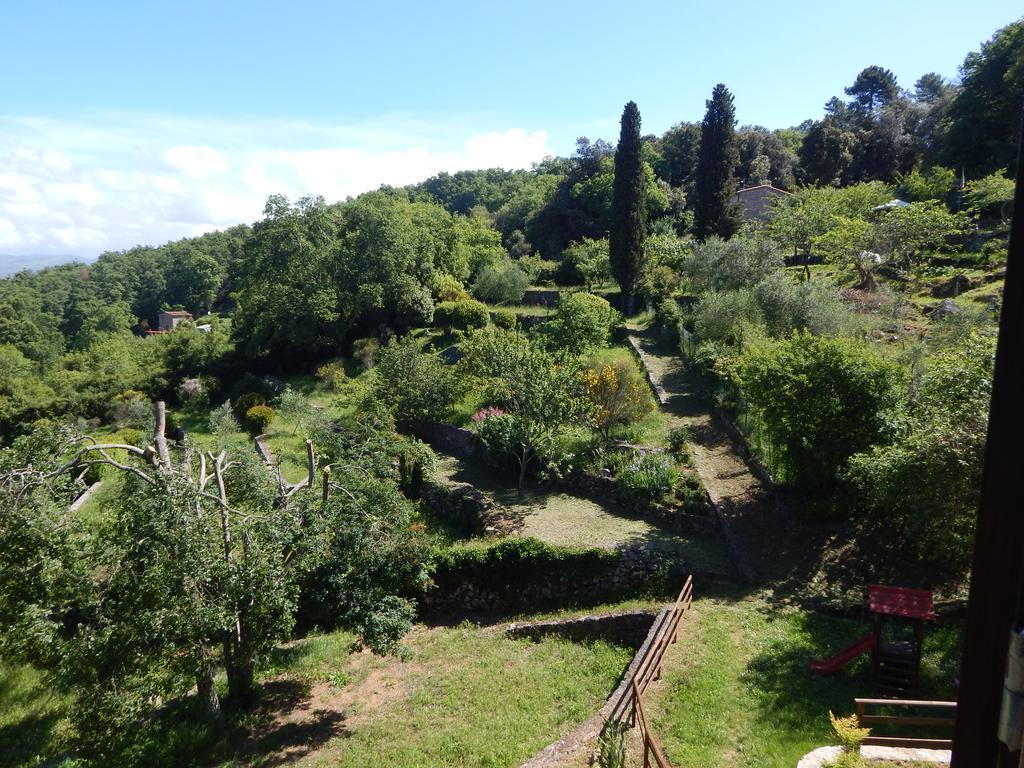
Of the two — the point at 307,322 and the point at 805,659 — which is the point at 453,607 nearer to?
the point at 805,659

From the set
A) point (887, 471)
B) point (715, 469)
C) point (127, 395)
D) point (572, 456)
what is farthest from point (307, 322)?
point (887, 471)

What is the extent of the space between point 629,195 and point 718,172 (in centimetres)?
774

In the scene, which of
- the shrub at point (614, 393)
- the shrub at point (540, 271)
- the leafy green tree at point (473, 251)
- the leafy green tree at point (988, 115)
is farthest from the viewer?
the shrub at point (540, 271)

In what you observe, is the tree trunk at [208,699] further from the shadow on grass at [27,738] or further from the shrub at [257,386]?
the shrub at [257,386]

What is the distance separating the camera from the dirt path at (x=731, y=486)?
14.5 metres

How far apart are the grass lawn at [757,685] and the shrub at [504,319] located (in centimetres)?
2342

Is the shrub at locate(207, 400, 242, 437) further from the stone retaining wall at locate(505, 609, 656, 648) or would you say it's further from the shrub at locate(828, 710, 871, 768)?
the shrub at locate(828, 710, 871, 768)

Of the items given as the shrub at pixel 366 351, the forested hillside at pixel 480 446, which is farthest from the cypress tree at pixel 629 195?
the shrub at pixel 366 351

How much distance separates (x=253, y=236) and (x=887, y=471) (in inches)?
1395

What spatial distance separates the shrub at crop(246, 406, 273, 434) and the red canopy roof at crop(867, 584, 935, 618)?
84.4 feet

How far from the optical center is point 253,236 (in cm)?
3631

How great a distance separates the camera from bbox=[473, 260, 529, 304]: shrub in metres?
39.4

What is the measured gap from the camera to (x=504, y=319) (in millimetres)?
35000

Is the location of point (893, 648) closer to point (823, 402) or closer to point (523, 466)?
point (823, 402)
